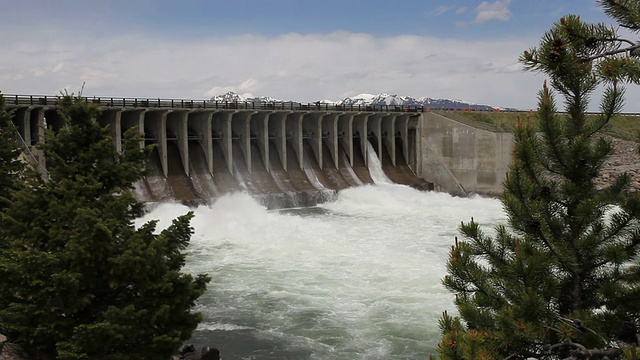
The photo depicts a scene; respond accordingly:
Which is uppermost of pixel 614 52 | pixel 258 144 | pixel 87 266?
pixel 614 52

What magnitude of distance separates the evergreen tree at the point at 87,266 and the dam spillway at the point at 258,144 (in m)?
21.1

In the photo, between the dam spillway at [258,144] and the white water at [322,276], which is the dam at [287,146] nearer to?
the dam spillway at [258,144]

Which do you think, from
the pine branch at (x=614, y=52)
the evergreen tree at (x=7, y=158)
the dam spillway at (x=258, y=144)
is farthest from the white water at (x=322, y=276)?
the pine branch at (x=614, y=52)

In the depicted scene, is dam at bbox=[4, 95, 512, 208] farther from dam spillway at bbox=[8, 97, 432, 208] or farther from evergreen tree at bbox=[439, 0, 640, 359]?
evergreen tree at bbox=[439, 0, 640, 359]

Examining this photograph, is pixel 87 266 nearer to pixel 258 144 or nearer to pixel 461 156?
pixel 258 144

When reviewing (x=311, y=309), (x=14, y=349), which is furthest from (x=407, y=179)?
(x=14, y=349)

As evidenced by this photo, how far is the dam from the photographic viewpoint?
36.2 metres

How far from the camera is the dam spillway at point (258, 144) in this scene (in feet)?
117

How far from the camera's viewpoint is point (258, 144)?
44156 millimetres

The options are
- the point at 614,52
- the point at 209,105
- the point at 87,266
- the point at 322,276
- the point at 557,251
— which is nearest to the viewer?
the point at 614,52

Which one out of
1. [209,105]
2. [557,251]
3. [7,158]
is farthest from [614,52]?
[209,105]

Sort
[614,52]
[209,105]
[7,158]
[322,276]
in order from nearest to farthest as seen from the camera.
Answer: [614,52], [7,158], [322,276], [209,105]

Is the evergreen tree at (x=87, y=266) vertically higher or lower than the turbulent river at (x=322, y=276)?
higher

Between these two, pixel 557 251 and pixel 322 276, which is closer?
pixel 557 251
